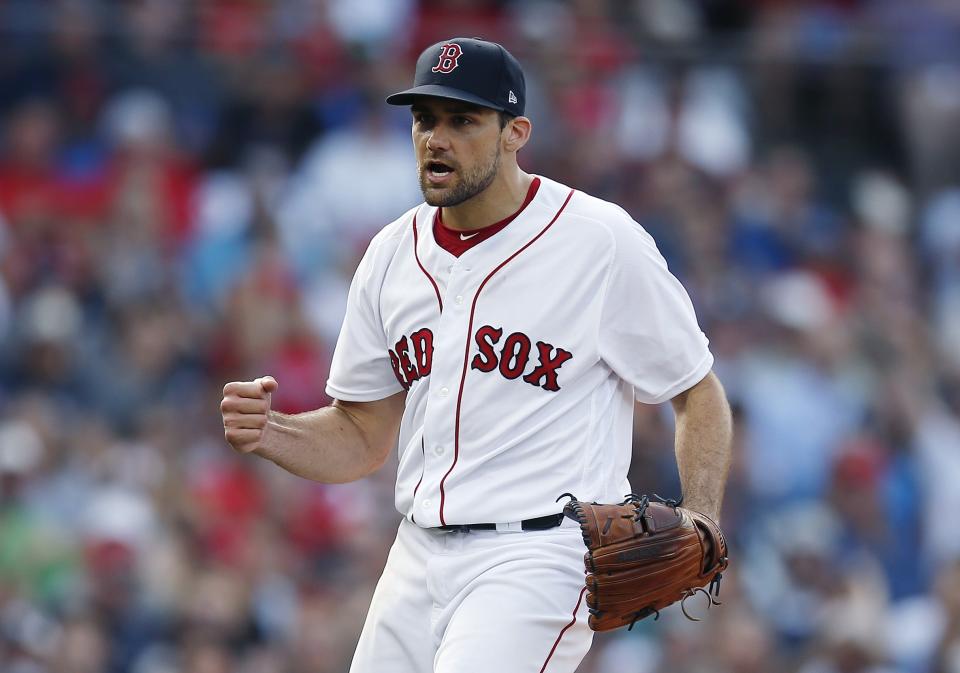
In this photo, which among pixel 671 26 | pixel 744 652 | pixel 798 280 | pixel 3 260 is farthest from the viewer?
pixel 671 26

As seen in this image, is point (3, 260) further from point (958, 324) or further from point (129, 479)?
point (958, 324)

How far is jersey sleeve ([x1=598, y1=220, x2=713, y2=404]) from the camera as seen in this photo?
3.96 meters

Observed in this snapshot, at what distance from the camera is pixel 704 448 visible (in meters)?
3.97

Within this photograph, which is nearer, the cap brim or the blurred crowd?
the cap brim

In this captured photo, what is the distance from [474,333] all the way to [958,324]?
682cm

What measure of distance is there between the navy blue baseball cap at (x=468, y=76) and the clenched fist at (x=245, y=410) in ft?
2.56

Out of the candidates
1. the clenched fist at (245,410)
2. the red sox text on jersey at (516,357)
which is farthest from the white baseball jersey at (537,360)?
the clenched fist at (245,410)

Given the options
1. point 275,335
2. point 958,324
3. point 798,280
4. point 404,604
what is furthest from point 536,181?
point 958,324

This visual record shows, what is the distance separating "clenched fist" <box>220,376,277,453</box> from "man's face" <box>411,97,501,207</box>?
61 centimetres

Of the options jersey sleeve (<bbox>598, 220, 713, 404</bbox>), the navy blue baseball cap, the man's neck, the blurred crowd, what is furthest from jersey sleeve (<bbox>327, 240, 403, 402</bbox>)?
the blurred crowd

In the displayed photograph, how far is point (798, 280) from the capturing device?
9805 millimetres

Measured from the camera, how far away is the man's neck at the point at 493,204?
4.09 metres

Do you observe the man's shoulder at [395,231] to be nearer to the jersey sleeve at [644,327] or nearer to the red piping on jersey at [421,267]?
the red piping on jersey at [421,267]

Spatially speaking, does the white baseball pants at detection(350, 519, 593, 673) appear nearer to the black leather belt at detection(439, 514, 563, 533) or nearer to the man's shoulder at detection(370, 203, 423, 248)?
the black leather belt at detection(439, 514, 563, 533)
